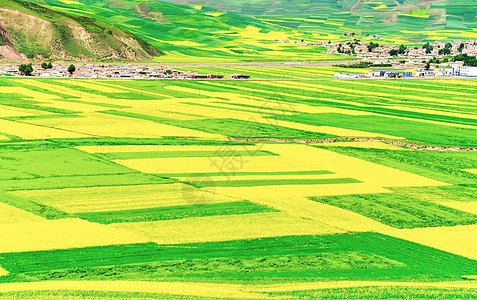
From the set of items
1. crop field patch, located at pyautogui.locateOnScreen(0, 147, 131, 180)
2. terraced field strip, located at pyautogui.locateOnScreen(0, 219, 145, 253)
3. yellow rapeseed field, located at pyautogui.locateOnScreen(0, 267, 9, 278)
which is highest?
crop field patch, located at pyautogui.locateOnScreen(0, 147, 131, 180)

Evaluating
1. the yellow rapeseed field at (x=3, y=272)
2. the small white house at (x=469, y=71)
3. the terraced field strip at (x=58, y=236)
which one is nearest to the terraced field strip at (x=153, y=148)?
the terraced field strip at (x=58, y=236)

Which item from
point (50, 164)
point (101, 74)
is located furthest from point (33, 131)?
point (101, 74)

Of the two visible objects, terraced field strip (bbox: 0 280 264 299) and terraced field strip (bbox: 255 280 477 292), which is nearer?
terraced field strip (bbox: 0 280 264 299)

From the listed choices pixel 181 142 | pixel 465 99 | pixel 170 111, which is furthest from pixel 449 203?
pixel 465 99

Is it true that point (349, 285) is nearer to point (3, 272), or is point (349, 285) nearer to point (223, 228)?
point (223, 228)

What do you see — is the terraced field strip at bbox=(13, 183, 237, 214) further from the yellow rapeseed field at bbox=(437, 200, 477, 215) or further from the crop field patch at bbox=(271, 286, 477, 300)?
the yellow rapeseed field at bbox=(437, 200, 477, 215)

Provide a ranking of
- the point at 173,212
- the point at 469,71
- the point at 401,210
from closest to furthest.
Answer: the point at 173,212, the point at 401,210, the point at 469,71

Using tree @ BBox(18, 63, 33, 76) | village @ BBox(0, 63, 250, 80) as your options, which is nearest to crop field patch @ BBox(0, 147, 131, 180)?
village @ BBox(0, 63, 250, 80)

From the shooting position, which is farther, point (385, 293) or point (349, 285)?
point (349, 285)
